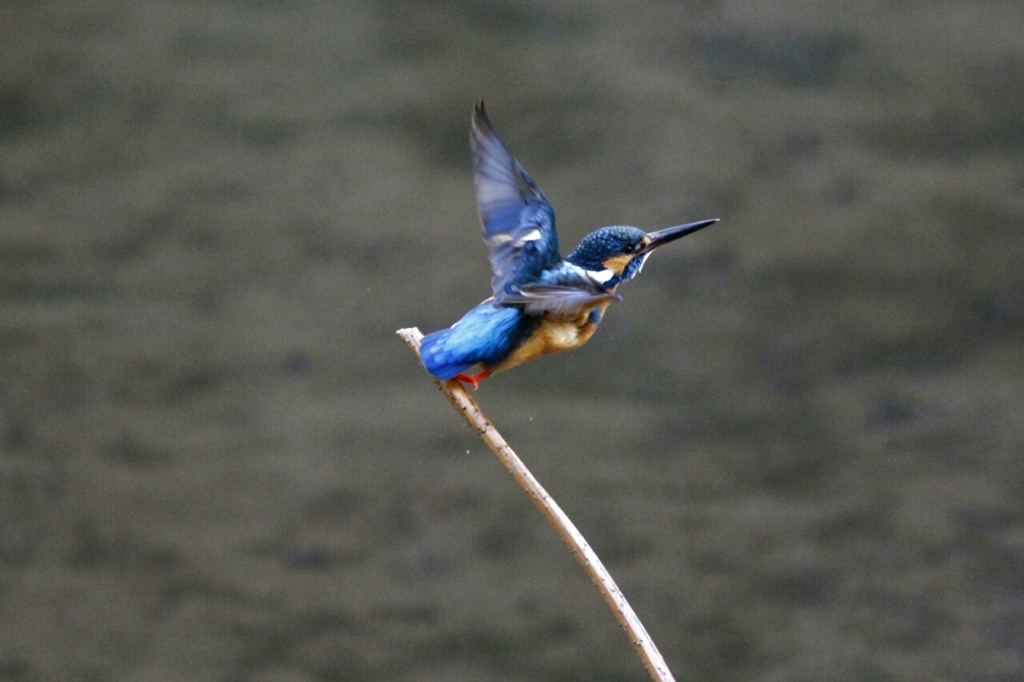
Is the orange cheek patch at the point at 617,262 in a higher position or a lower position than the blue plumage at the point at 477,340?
higher

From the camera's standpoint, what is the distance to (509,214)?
1356mm

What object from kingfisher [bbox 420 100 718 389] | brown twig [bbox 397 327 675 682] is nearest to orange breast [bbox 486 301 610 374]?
kingfisher [bbox 420 100 718 389]

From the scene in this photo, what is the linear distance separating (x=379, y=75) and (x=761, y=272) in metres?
0.82

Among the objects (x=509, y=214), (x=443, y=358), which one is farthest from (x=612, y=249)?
(x=443, y=358)

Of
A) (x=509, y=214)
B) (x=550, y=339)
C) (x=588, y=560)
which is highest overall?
(x=509, y=214)

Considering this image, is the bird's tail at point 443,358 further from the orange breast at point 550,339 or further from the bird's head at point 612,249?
the bird's head at point 612,249

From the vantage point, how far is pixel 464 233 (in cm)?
240

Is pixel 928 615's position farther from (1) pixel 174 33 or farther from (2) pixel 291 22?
(1) pixel 174 33

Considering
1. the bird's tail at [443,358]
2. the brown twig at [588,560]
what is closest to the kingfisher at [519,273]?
the bird's tail at [443,358]

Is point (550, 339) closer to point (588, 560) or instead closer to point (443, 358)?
point (443, 358)

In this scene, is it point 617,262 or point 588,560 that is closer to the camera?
point 588,560

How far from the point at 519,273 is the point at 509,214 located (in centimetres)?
8

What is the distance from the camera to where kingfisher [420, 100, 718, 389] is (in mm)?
1262

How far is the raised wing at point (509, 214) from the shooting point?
132 cm
